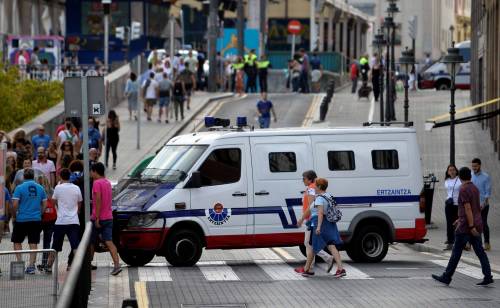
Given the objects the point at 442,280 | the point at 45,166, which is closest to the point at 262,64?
the point at 45,166

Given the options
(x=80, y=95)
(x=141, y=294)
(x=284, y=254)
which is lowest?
(x=284, y=254)

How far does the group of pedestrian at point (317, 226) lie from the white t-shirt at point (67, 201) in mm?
3242

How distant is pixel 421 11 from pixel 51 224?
9464cm

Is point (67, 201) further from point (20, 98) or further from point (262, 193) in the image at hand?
point (20, 98)

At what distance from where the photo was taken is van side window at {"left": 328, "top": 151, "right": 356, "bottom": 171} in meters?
23.7

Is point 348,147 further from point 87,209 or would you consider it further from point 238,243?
point 87,209

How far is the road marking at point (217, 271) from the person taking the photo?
70.9ft

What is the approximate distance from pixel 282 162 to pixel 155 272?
2.67 m

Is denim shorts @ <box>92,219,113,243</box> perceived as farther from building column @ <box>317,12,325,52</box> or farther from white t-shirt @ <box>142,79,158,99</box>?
building column @ <box>317,12,325,52</box>

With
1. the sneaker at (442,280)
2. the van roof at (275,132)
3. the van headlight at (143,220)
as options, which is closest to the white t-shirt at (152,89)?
the van roof at (275,132)

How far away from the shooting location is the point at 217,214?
75.7 ft

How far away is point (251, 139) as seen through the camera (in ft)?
76.4

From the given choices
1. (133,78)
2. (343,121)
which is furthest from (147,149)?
(343,121)

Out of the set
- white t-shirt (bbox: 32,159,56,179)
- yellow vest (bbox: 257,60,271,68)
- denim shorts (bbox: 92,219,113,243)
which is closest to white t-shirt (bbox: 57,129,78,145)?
white t-shirt (bbox: 32,159,56,179)
